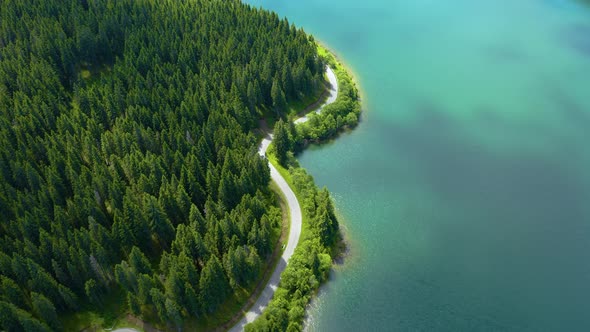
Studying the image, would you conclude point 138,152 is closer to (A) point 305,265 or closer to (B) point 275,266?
(B) point 275,266

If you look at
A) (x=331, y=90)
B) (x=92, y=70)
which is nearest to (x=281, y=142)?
(x=331, y=90)

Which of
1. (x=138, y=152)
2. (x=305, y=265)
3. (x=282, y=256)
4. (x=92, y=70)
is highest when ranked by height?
(x=138, y=152)

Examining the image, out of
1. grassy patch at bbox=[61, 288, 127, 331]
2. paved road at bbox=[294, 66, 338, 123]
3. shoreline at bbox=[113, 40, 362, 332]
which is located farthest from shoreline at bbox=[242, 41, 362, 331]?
grassy patch at bbox=[61, 288, 127, 331]

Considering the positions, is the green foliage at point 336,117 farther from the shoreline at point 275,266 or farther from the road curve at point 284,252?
the road curve at point 284,252

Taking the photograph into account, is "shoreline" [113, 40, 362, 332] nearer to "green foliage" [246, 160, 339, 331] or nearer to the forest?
"green foliage" [246, 160, 339, 331]

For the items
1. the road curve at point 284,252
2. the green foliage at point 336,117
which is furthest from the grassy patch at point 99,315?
the green foliage at point 336,117
